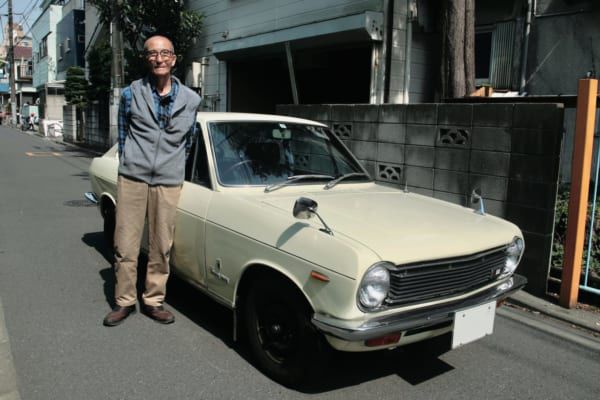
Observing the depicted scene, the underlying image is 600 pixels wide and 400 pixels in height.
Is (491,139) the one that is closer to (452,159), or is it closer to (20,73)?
(452,159)

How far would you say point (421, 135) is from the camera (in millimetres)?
6117

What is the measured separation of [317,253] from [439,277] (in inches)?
27.2

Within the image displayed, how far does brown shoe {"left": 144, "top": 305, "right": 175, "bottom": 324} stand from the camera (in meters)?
3.94

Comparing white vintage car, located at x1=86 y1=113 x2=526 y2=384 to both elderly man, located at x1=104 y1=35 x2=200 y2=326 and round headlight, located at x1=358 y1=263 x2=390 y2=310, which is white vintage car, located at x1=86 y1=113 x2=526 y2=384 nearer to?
round headlight, located at x1=358 y1=263 x2=390 y2=310

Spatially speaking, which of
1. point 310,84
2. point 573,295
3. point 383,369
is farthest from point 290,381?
point 310,84

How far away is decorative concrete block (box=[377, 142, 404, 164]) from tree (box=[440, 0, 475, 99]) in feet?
3.35

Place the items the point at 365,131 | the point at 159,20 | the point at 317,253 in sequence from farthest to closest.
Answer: the point at 159,20
the point at 365,131
the point at 317,253

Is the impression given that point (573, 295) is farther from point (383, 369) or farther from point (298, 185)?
point (298, 185)

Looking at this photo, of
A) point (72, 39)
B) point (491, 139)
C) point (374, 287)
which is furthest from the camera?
point (72, 39)

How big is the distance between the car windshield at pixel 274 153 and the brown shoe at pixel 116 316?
4.14 feet

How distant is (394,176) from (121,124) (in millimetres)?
3612

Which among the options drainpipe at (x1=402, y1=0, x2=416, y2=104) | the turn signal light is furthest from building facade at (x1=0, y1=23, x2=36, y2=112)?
the turn signal light

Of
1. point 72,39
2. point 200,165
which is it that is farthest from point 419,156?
point 72,39

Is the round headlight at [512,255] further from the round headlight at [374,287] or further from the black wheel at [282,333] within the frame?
the black wheel at [282,333]
